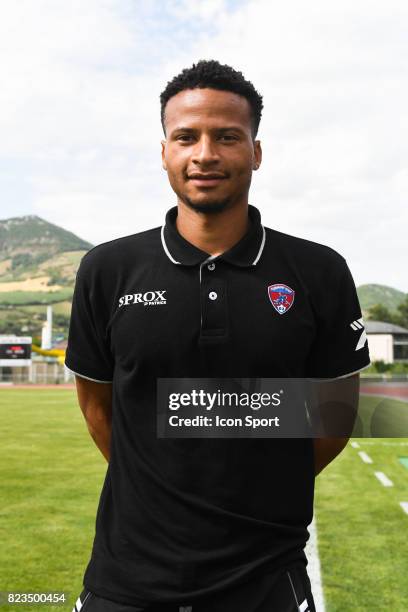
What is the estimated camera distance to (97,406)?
8.69ft

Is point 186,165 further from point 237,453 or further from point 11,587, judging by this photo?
point 11,587

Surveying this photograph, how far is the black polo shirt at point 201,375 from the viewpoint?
81.7 inches

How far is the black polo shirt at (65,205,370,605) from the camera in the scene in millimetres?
2076

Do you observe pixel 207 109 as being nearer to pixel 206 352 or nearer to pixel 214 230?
pixel 214 230

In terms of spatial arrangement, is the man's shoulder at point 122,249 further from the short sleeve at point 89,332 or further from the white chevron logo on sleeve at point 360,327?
the white chevron logo on sleeve at point 360,327

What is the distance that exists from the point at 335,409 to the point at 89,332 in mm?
917

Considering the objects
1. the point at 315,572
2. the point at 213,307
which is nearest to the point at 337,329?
the point at 213,307

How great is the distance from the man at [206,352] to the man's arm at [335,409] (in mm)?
44

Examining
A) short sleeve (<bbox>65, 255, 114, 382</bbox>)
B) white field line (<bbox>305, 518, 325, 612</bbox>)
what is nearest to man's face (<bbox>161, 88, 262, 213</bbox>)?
short sleeve (<bbox>65, 255, 114, 382</bbox>)

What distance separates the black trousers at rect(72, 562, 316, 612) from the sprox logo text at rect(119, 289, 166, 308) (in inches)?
34.0

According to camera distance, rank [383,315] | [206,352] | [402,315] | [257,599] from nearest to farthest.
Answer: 1. [257,599]
2. [206,352]
3. [402,315]
4. [383,315]

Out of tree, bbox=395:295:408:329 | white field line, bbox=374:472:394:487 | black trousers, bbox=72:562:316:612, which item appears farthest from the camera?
tree, bbox=395:295:408:329

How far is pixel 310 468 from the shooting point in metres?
2.26

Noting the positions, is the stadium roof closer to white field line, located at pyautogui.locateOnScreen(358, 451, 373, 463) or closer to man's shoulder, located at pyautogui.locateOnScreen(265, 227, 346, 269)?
white field line, located at pyautogui.locateOnScreen(358, 451, 373, 463)
